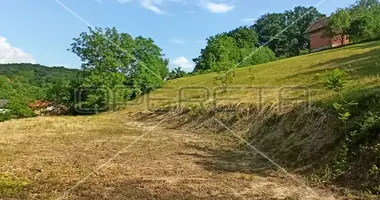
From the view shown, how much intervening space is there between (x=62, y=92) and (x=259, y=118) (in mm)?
31582

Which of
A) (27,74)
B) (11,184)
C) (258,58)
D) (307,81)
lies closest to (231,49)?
(258,58)

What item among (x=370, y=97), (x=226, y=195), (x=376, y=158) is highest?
(x=370, y=97)

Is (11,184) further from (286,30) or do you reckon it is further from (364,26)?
(286,30)

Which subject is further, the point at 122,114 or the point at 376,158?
the point at 122,114

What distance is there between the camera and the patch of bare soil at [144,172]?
23.1ft

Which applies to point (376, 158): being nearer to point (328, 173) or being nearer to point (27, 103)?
point (328, 173)

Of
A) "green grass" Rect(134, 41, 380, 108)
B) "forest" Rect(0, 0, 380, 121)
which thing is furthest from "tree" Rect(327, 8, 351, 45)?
"green grass" Rect(134, 41, 380, 108)

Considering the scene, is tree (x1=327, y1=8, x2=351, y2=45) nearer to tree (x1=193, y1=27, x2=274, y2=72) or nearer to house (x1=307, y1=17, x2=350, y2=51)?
house (x1=307, y1=17, x2=350, y2=51)

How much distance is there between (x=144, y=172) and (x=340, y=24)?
53.2 m

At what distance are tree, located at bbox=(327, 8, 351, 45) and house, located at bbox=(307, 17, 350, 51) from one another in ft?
4.44

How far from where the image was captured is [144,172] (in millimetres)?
9094

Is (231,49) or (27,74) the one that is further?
(27,74)

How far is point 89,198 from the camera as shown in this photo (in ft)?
22.0

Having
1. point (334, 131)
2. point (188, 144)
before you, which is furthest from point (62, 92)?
point (334, 131)
